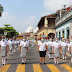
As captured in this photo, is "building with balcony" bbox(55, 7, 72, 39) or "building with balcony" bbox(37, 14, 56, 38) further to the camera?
"building with balcony" bbox(37, 14, 56, 38)

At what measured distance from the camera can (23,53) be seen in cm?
870

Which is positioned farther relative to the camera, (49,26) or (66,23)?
(49,26)

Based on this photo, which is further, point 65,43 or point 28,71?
point 65,43

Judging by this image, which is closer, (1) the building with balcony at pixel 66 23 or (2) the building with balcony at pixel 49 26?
(1) the building with balcony at pixel 66 23

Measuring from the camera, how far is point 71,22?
1939cm

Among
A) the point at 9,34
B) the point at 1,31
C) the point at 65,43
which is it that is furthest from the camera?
the point at 9,34

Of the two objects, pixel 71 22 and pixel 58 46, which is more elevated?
pixel 71 22

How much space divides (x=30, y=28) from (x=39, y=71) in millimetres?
175694

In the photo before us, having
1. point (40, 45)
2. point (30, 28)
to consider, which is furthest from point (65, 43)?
point (30, 28)

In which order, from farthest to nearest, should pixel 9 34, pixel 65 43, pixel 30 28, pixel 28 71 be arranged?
pixel 30 28 < pixel 9 34 < pixel 65 43 < pixel 28 71

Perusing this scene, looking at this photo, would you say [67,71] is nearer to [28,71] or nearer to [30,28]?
[28,71]

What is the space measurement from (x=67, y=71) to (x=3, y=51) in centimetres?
436

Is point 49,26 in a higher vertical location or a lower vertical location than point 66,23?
higher

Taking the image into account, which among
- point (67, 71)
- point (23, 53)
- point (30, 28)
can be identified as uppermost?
point (30, 28)
